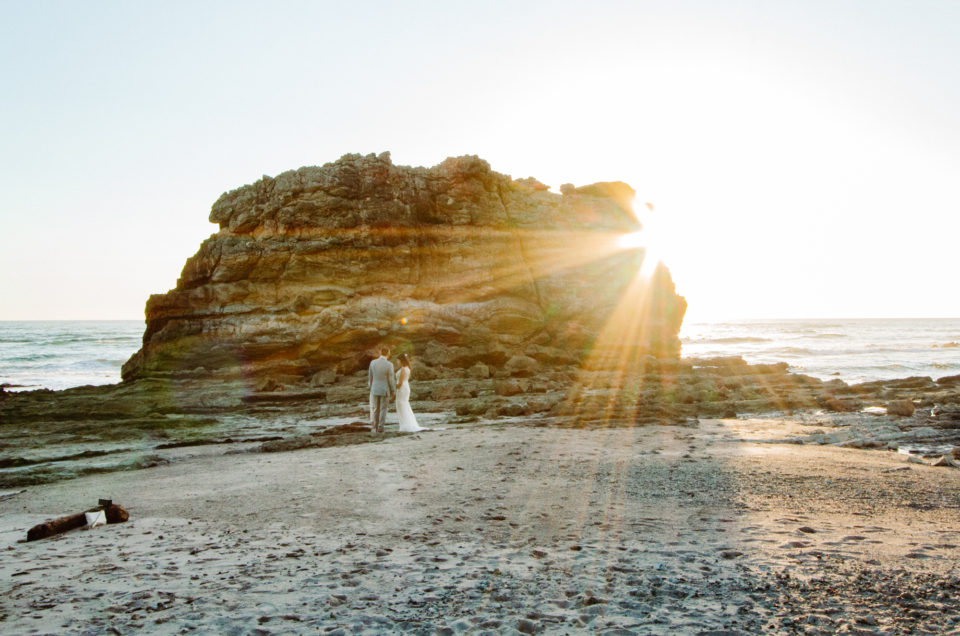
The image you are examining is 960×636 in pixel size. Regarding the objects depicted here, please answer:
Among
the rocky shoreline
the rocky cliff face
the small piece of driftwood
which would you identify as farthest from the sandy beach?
the rocky cliff face

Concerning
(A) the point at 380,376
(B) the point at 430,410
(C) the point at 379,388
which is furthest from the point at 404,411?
(B) the point at 430,410

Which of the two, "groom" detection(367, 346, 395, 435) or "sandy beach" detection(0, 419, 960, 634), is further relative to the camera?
"groom" detection(367, 346, 395, 435)

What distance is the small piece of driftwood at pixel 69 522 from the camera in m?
5.78

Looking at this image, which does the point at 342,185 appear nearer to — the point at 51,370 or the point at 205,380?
the point at 205,380

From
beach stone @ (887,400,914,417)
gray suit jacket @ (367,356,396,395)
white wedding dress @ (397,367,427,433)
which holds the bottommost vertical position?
beach stone @ (887,400,914,417)

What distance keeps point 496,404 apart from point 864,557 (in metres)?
13.0

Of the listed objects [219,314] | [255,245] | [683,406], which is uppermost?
[255,245]

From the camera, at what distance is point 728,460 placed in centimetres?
904

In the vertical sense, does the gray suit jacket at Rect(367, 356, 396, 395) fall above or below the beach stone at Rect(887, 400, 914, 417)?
above

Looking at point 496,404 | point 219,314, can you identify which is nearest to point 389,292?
point 219,314

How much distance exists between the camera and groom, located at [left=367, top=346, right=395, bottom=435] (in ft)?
44.8

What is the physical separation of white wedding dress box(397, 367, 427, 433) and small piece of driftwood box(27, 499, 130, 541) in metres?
7.40

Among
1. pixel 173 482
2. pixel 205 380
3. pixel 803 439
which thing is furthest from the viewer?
pixel 205 380

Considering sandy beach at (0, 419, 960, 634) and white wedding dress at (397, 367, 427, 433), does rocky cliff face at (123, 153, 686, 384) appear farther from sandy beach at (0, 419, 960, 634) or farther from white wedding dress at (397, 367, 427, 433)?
sandy beach at (0, 419, 960, 634)
